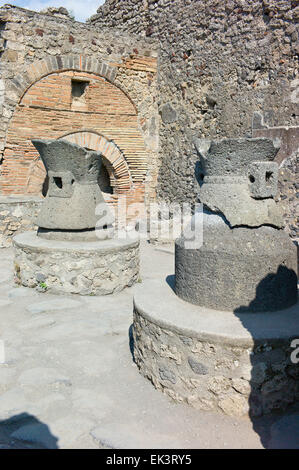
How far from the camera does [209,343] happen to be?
239 cm

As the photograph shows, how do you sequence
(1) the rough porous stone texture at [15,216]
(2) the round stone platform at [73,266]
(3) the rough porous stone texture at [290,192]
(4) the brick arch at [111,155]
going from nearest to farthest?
(2) the round stone platform at [73,266]
(3) the rough porous stone texture at [290,192]
(1) the rough porous stone texture at [15,216]
(4) the brick arch at [111,155]

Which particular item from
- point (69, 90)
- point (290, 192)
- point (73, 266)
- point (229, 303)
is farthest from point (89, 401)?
point (69, 90)

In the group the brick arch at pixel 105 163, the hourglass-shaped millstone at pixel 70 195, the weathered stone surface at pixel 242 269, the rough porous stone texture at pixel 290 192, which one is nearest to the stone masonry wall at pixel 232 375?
→ the weathered stone surface at pixel 242 269

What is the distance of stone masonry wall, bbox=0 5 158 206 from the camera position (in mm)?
7329

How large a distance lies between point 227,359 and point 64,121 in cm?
662

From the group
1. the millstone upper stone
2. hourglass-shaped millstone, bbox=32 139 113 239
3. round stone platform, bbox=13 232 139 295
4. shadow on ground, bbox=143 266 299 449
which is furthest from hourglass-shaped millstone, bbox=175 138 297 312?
hourglass-shaped millstone, bbox=32 139 113 239

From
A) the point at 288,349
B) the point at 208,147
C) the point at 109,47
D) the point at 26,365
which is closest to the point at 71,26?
the point at 109,47

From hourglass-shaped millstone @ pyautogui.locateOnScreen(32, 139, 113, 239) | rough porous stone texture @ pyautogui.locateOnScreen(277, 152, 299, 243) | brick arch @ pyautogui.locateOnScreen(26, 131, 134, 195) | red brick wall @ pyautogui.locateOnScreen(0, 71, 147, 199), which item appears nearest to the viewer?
hourglass-shaped millstone @ pyautogui.locateOnScreen(32, 139, 113, 239)

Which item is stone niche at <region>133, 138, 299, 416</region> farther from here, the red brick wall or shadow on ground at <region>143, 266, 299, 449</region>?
the red brick wall

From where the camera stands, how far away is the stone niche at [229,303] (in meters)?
2.36

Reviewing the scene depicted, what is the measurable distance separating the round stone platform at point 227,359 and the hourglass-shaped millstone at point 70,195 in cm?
250

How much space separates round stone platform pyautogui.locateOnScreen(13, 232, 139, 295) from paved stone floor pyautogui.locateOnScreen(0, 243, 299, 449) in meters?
0.71

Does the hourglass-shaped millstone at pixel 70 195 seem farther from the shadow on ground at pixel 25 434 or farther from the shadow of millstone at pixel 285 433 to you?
the shadow of millstone at pixel 285 433

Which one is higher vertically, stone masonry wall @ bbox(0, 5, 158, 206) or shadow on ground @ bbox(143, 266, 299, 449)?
stone masonry wall @ bbox(0, 5, 158, 206)
